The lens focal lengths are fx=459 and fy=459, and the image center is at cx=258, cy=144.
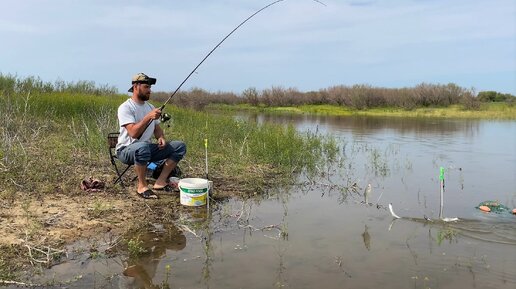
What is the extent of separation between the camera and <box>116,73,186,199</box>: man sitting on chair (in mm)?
5246

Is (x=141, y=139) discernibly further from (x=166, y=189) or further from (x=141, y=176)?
(x=166, y=189)

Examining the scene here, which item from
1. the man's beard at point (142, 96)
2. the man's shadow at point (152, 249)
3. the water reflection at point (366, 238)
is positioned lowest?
the water reflection at point (366, 238)

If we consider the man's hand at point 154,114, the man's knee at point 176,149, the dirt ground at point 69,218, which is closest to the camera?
the dirt ground at point 69,218

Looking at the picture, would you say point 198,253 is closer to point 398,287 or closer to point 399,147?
point 398,287

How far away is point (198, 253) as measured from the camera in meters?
3.90

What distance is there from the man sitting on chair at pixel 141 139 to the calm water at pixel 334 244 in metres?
0.87

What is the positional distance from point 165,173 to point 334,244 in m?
2.46

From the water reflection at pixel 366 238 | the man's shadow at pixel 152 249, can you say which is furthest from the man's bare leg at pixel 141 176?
the water reflection at pixel 366 238

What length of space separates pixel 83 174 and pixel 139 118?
1.32m

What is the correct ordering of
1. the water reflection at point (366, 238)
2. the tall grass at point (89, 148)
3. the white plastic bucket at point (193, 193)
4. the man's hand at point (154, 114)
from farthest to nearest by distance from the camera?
the tall grass at point (89, 148), the white plastic bucket at point (193, 193), the man's hand at point (154, 114), the water reflection at point (366, 238)

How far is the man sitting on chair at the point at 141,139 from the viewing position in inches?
207

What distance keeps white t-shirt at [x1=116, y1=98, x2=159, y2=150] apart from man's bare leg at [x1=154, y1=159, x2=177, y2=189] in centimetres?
39

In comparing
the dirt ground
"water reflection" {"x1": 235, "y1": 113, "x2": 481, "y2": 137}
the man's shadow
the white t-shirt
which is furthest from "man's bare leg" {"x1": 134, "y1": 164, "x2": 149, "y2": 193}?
"water reflection" {"x1": 235, "y1": 113, "x2": 481, "y2": 137}

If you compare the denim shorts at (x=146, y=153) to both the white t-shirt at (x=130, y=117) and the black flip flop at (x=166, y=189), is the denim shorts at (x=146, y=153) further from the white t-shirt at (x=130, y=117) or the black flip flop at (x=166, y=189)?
the black flip flop at (x=166, y=189)
